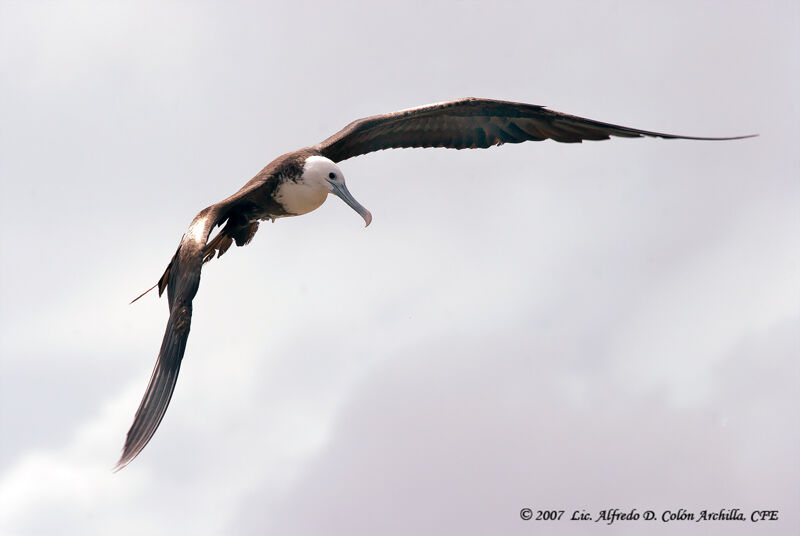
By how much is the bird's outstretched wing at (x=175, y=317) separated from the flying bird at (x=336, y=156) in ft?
0.04

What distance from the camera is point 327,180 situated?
37.5ft

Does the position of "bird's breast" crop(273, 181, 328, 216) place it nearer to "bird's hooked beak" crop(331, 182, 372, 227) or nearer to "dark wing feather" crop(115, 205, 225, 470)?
"bird's hooked beak" crop(331, 182, 372, 227)

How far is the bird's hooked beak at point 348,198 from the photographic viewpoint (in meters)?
11.5

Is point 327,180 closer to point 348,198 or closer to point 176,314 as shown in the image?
point 348,198

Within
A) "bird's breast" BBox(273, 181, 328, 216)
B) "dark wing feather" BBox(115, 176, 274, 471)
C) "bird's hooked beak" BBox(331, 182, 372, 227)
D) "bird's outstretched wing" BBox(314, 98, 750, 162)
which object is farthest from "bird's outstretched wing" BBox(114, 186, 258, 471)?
"bird's outstretched wing" BBox(314, 98, 750, 162)

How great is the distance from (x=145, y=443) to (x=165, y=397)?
0.55 m

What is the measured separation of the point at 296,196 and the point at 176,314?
254 cm

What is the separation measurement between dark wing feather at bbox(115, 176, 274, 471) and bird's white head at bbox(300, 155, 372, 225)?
516 mm

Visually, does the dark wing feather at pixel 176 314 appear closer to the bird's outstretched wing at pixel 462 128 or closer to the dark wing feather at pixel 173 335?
the dark wing feather at pixel 173 335

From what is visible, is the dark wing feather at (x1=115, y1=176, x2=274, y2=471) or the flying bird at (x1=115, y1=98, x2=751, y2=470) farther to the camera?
the flying bird at (x1=115, y1=98, x2=751, y2=470)

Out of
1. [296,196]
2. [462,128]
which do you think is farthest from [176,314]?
[462,128]

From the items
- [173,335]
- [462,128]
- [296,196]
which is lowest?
[173,335]

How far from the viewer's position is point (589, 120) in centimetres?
1155

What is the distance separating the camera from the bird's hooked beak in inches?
453
